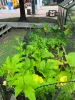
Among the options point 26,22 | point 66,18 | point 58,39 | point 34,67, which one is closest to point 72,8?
point 66,18

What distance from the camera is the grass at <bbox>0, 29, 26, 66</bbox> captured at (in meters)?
8.90

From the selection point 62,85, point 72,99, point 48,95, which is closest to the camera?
point 62,85

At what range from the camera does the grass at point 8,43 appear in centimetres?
890

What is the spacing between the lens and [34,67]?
9.69 feet

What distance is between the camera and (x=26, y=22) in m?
15.6

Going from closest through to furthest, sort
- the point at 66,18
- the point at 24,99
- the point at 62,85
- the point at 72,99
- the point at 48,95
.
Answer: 1. the point at 62,85
2. the point at 24,99
3. the point at 48,95
4. the point at 72,99
5. the point at 66,18

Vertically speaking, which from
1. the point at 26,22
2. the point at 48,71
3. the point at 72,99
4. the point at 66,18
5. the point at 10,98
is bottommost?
A: the point at 26,22

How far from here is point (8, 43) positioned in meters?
10.9

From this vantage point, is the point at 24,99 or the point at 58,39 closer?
the point at 24,99

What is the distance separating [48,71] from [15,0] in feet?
102

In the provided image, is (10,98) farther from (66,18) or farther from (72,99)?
(66,18)

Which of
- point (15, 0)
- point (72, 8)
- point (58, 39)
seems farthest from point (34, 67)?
point (15, 0)

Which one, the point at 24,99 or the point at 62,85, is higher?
the point at 62,85

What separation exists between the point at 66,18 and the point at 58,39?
2.84m
